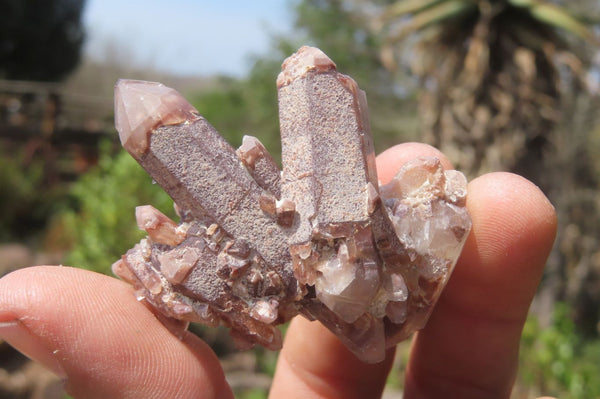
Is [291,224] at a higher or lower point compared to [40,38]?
higher

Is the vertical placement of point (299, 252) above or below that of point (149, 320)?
above

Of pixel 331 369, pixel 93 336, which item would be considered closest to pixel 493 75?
pixel 331 369

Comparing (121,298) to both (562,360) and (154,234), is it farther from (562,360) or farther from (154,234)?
(562,360)

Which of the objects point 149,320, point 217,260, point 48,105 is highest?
point 217,260

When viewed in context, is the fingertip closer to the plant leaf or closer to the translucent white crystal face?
the translucent white crystal face

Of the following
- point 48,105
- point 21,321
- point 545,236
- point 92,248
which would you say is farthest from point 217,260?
point 48,105

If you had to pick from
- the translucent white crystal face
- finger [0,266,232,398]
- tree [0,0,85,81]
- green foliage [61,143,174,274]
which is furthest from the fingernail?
tree [0,0,85,81]

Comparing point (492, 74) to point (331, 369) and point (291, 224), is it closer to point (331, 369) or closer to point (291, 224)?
point (331, 369)
